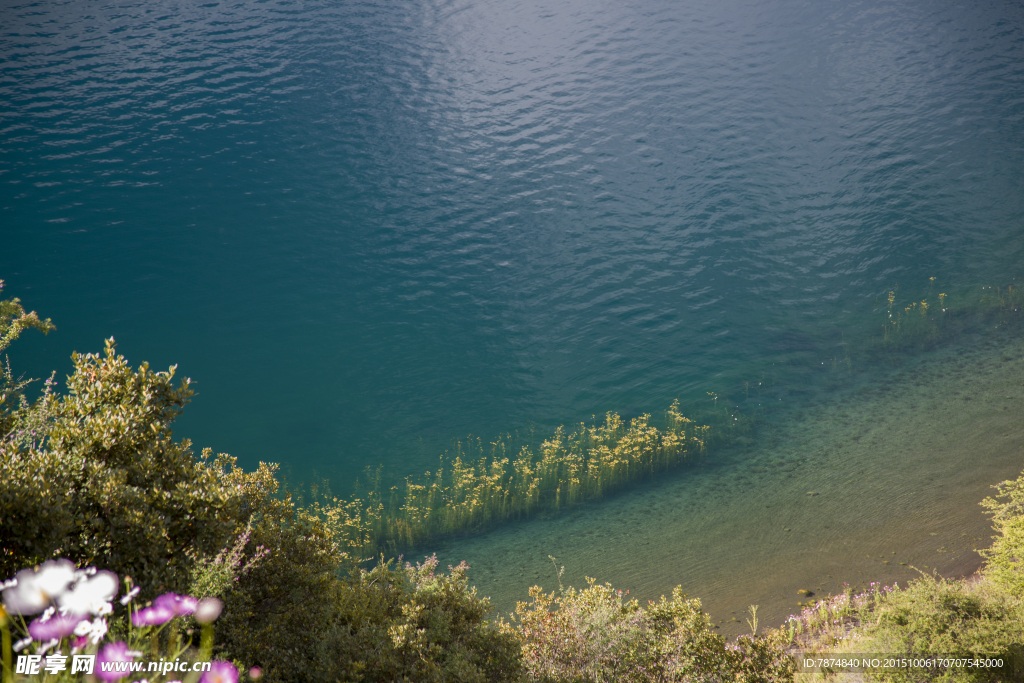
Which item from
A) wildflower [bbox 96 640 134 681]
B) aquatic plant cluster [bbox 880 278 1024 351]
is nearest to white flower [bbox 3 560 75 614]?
wildflower [bbox 96 640 134 681]

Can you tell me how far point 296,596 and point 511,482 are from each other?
586cm

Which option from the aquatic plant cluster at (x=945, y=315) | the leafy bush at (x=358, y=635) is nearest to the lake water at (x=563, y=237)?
the aquatic plant cluster at (x=945, y=315)

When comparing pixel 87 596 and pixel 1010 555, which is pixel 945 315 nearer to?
pixel 1010 555

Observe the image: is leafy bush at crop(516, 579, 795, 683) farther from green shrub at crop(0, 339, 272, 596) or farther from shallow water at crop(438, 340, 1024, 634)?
green shrub at crop(0, 339, 272, 596)

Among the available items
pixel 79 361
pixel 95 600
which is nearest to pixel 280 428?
pixel 79 361

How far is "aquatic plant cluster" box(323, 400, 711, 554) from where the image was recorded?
26.0 ft

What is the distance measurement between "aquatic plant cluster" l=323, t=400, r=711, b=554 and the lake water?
480 mm

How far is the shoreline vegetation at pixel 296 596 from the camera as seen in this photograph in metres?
2.41

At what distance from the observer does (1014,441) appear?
736cm

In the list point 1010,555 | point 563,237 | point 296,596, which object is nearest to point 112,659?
point 296,596

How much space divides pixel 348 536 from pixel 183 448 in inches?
204

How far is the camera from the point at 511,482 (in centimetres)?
882

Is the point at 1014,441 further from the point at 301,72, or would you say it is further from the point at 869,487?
the point at 301,72

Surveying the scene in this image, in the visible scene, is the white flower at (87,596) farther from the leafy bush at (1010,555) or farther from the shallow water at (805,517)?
the leafy bush at (1010,555)
